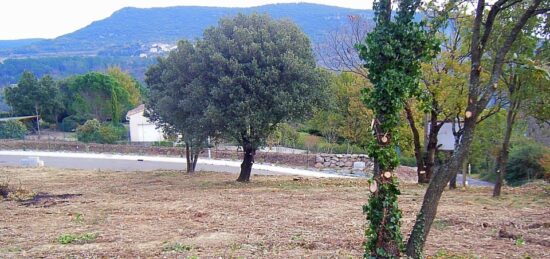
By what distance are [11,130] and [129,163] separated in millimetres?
19395

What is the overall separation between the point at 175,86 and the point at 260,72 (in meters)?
3.59

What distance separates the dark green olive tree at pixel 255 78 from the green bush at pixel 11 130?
33771mm

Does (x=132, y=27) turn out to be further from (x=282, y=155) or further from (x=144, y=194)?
(x=144, y=194)

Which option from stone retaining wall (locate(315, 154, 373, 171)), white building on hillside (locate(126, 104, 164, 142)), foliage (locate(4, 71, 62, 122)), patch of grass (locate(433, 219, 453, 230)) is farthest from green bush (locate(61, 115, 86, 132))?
patch of grass (locate(433, 219, 453, 230))

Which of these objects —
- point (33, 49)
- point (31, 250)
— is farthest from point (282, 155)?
point (33, 49)

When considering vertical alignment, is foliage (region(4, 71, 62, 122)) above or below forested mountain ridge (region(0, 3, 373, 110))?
below

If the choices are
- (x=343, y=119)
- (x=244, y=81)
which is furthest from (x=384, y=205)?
(x=343, y=119)

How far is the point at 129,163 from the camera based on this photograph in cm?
3070

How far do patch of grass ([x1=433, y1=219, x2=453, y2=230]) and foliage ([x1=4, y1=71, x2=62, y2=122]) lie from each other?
5102 cm

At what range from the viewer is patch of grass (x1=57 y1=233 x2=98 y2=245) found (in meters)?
8.10

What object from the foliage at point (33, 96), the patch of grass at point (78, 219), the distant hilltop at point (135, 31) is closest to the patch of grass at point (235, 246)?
the patch of grass at point (78, 219)

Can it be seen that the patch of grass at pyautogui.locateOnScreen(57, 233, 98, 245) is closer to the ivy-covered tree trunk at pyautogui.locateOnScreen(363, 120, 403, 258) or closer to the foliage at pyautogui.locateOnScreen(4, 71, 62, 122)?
the ivy-covered tree trunk at pyautogui.locateOnScreen(363, 120, 403, 258)

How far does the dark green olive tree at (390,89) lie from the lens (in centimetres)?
540

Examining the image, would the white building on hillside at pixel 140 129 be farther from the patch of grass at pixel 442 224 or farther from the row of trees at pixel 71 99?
the patch of grass at pixel 442 224
